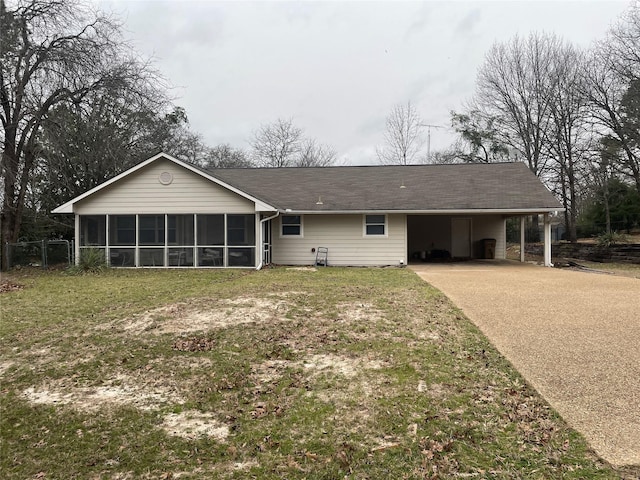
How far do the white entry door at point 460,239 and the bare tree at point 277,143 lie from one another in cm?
2240

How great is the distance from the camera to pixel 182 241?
15.0m

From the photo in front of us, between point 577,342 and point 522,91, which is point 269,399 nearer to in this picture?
point 577,342

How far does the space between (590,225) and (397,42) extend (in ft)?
61.0

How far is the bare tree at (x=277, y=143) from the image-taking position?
1553 inches

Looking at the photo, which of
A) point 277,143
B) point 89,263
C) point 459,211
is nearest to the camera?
point 89,263

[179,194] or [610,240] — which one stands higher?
[179,194]

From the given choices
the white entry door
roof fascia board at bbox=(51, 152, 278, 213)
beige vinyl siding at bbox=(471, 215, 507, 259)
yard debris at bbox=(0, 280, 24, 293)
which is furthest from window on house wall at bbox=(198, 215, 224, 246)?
beige vinyl siding at bbox=(471, 215, 507, 259)

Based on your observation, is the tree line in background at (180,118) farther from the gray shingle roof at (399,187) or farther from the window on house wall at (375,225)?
the window on house wall at (375,225)

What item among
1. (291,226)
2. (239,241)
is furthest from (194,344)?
(291,226)

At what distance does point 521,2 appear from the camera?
Result: 13.6 meters

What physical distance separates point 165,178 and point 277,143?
26.1 meters

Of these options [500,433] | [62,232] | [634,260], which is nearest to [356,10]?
[500,433]

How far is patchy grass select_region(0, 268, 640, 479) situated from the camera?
2.98 meters

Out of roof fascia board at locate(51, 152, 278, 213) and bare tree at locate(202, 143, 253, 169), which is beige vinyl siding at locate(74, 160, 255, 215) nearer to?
roof fascia board at locate(51, 152, 278, 213)
